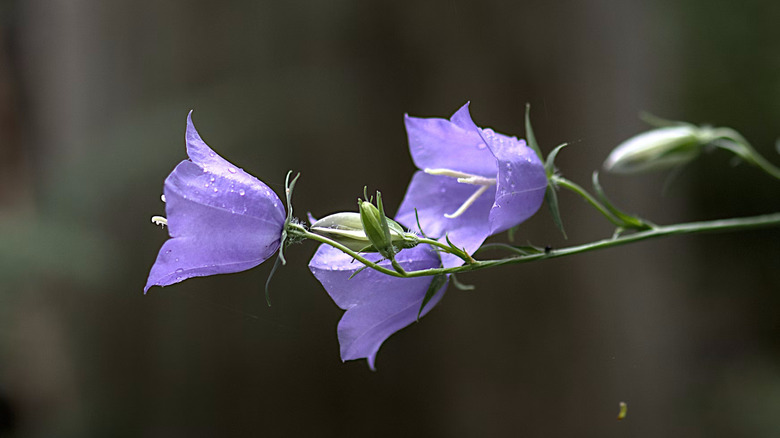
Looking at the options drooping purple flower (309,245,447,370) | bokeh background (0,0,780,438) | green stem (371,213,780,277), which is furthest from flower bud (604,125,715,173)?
bokeh background (0,0,780,438)

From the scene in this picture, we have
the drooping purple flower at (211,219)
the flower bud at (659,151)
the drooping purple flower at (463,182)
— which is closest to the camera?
the drooping purple flower at (211,219)

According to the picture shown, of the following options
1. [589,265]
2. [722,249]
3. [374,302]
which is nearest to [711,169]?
[722,249]

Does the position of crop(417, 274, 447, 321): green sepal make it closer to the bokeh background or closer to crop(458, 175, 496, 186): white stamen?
crop(458, 175, 496, 186): white stamen

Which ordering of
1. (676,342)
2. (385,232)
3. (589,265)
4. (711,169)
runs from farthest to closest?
(711,169)
(676,342)
(589,265)
(385,232)

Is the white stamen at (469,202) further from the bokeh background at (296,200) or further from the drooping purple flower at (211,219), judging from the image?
the bokeh background at (296,200)

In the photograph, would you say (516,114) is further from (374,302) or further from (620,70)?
(374,302)

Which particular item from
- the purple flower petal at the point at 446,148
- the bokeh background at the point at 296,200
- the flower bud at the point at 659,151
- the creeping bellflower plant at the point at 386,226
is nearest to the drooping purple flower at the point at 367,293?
the creeping bellflower plant at the point at 386,226
